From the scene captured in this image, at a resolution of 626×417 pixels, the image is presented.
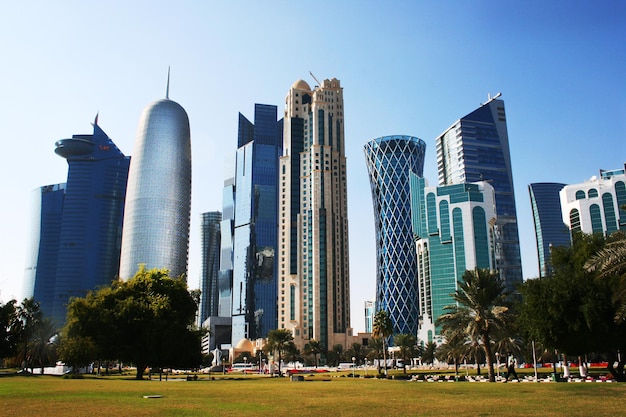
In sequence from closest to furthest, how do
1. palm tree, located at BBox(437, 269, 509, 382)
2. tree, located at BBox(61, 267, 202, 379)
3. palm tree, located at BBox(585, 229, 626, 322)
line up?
1. palm tree, located at BBox(585, 229, 626, 322)
2. palm tree, located at BBox(437, 269, 509, 382)
3. tree, located at BBox(61, 267, 202, 379)

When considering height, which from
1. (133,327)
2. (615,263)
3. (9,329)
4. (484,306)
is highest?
(615,263)

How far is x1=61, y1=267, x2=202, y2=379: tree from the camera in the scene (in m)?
62.0

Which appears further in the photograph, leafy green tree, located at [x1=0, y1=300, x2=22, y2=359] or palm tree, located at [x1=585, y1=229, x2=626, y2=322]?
leafy green tree, located at [x1=0, y1=300, x2=22, y2=359]

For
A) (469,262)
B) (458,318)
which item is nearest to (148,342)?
(458,318)

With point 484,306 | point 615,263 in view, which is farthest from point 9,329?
point 615,263

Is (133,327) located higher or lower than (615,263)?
lower

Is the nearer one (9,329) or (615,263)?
(615,263)

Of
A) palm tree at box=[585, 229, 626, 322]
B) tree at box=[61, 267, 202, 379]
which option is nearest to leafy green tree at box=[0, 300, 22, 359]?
tree at box=[61, 267, 202, 379]

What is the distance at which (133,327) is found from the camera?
63000 mm

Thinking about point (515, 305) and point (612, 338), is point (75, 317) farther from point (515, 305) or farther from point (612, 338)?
point (612, 338)

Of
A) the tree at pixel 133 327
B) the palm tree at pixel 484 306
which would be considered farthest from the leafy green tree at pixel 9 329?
the palm tree at pixel 484 306

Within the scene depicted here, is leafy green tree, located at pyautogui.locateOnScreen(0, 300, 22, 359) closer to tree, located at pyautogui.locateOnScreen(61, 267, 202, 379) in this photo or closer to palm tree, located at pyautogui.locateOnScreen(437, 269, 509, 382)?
tree, located at pyautogui.locateOnScreen(61, 267, 202, 379)

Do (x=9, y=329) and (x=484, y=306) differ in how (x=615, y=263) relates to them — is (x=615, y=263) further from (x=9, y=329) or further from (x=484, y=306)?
(x=9, y=329)

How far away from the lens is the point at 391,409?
21641 mm
